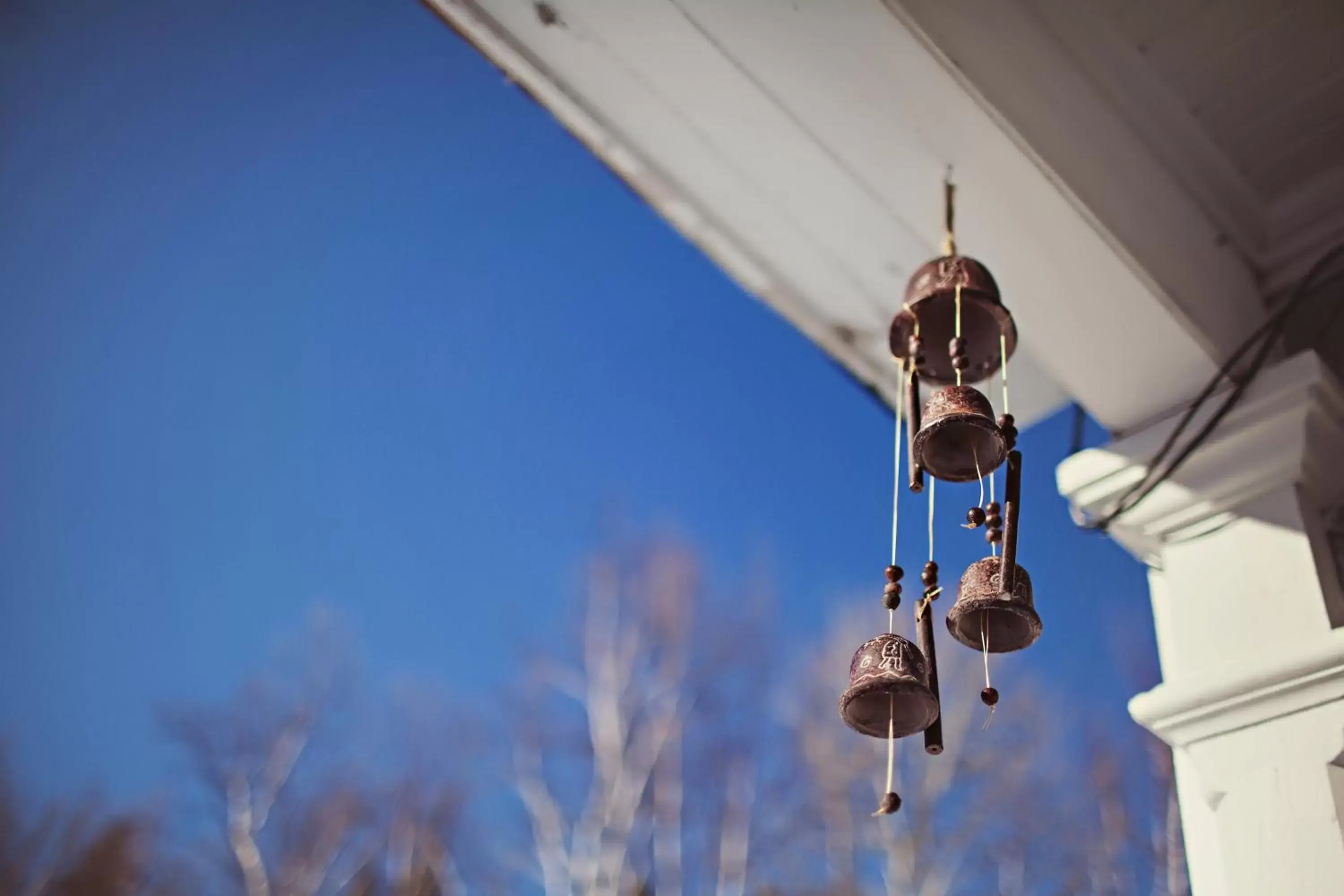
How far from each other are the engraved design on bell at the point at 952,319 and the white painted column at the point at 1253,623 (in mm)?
349

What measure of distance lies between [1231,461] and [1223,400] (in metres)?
0.08

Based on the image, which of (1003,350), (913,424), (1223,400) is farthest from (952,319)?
(1223,400)

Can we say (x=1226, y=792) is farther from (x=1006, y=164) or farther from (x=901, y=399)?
(x=1006, y=164)

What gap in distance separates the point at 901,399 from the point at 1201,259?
0.49 meters

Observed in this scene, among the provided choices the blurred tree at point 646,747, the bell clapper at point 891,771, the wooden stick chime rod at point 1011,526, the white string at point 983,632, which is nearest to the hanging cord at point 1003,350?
the wooden stick chime rod at point 1011,526

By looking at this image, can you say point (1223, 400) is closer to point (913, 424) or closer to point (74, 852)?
point (913, 424)

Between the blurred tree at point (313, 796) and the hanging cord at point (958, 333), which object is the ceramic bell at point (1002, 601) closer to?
the hanging cord at point (958, 333)

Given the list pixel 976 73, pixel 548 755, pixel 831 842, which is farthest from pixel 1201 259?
pixel 548 755

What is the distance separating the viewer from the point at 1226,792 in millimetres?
1276

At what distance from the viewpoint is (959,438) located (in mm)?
1117

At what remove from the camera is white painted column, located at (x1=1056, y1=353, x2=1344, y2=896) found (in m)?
1.22

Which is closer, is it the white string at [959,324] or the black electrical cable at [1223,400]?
the white string at [959,324]

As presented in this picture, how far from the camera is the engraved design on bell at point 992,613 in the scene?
1043mm

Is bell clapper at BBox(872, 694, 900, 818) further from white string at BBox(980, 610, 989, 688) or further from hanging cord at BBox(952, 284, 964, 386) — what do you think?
hanging cord at BBox(952, 284, 964, 386)
